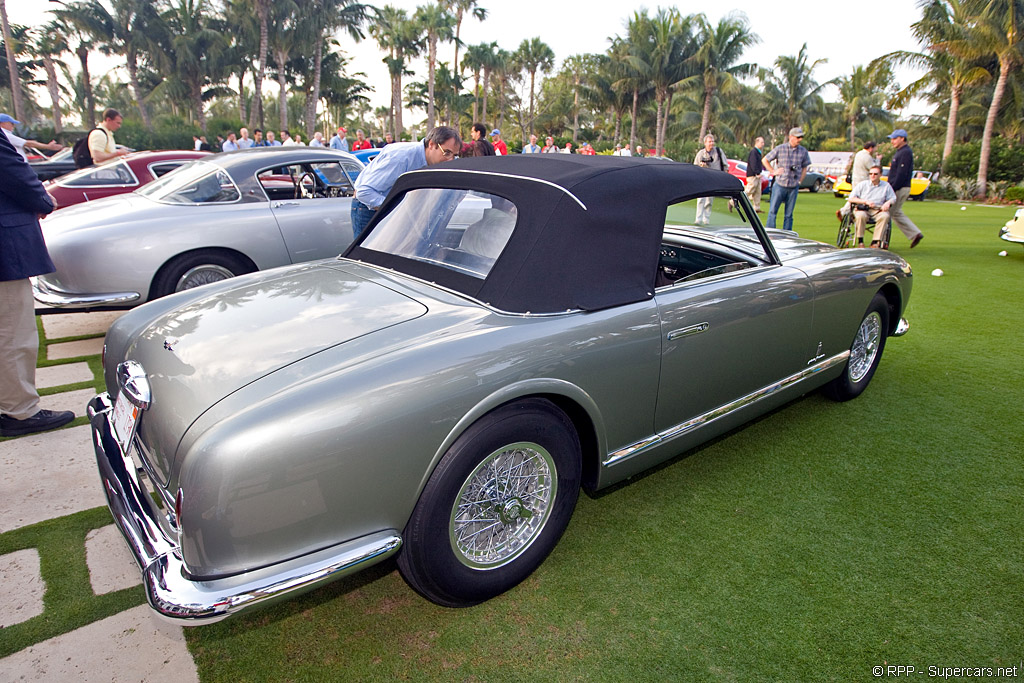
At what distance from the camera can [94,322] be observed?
5.52m

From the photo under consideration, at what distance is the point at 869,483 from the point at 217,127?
38824 mm

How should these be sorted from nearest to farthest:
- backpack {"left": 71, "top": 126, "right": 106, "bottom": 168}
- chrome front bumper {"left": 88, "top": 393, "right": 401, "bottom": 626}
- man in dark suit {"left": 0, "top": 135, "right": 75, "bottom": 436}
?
chrome front bumper {"left": 88, "top": 393, "right": 401, "bottom": 626}
man in dark suit {"left": 0, "top": 135, "right": 75, "bottom": 436}
backpack {"left": 71, "top": 126, "right": 106, "bottom": 168}

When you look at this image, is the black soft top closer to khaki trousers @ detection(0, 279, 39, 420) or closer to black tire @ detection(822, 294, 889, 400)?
black tire @ detection(822, 294, 889, 400)

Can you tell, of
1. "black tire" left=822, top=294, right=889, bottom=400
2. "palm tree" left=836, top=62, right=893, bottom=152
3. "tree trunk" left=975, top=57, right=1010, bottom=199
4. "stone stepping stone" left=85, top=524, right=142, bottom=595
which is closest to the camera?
"stone stepping stone" left=85, top=524, right=142, bottom=595

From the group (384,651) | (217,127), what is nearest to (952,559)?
(384,651)

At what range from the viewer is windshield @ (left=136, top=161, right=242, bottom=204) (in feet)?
16.8

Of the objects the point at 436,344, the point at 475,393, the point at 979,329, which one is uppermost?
the point at 436,344

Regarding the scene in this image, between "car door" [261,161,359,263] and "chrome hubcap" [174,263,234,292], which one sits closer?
"chrome hubcap" [174,263,234,292]

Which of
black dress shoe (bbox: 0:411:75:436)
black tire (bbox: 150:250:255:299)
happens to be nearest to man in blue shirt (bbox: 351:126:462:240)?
black tire (bbox: 150:250:255:299)

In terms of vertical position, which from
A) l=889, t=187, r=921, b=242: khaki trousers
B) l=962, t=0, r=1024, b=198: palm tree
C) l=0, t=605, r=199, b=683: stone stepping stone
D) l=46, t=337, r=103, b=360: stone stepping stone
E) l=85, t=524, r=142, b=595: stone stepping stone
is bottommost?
l=0, t=605, r=199, b=683: stone stepping stone

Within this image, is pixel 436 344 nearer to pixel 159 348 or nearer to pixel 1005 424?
pixel 159 348

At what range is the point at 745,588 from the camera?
7.45 feet

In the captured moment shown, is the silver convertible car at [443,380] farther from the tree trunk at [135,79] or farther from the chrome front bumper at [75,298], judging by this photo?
the tree trunk at [135,79]

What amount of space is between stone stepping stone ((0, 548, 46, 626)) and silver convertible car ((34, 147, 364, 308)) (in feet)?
9.01
